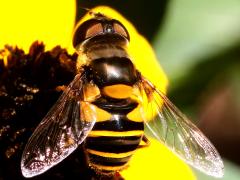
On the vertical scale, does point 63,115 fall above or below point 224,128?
above

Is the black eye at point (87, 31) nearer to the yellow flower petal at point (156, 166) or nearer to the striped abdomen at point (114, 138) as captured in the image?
the striped abdomen at point (114, 138)

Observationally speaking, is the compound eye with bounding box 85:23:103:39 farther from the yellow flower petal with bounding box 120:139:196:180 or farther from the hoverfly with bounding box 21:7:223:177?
the yellow flower petal with bounding box 120:139:196:180

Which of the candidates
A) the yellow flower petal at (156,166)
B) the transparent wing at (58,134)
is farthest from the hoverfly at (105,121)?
the yellow flower petal at (156,166)

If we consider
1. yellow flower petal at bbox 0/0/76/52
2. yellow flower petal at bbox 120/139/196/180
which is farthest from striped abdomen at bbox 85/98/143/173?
yellow flower petal at bbox 0/0/76/52

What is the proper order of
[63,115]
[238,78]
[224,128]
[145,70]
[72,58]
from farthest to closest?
[224,128]
[238,78]
[145,70]
[72,58]
[63,115]

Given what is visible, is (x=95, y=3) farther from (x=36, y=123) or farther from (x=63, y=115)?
(x=63, y=115)

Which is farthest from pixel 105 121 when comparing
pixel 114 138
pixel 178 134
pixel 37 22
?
pixel 37 22

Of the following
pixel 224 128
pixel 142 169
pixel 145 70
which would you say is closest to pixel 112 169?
pixel 142 169
